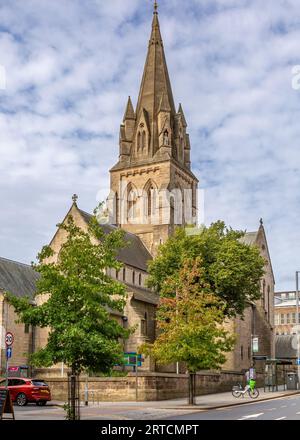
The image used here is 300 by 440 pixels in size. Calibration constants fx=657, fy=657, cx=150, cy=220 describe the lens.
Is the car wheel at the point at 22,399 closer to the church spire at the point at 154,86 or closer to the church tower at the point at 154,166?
the church tower at the point at 154,166

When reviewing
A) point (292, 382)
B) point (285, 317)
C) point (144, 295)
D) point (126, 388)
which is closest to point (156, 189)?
point (144, 295)

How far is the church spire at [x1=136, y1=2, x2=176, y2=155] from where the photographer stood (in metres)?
80.7

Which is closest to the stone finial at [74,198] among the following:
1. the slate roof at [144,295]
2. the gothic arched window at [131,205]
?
the slate roof at [144,295]

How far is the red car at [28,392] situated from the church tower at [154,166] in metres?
39.6

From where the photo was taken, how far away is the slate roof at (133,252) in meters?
62.2

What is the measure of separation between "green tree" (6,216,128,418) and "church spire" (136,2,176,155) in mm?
57921

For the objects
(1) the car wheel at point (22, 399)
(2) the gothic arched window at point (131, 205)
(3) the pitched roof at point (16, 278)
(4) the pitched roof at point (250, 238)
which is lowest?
(1) the car wheel at point (22, 399)

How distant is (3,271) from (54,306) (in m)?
32.3

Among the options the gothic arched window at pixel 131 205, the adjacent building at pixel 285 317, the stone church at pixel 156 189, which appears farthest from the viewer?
the adjacent building at pixel 285 317

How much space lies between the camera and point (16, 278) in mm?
53500

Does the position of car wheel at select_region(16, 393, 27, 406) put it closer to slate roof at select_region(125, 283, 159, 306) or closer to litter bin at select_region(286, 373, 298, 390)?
slate roof at select_region(125, 283, 159, 306)

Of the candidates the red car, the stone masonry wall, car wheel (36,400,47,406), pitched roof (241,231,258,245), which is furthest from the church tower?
car wheel (36,400,47,406)

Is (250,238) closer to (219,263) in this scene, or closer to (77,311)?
(219,263)
